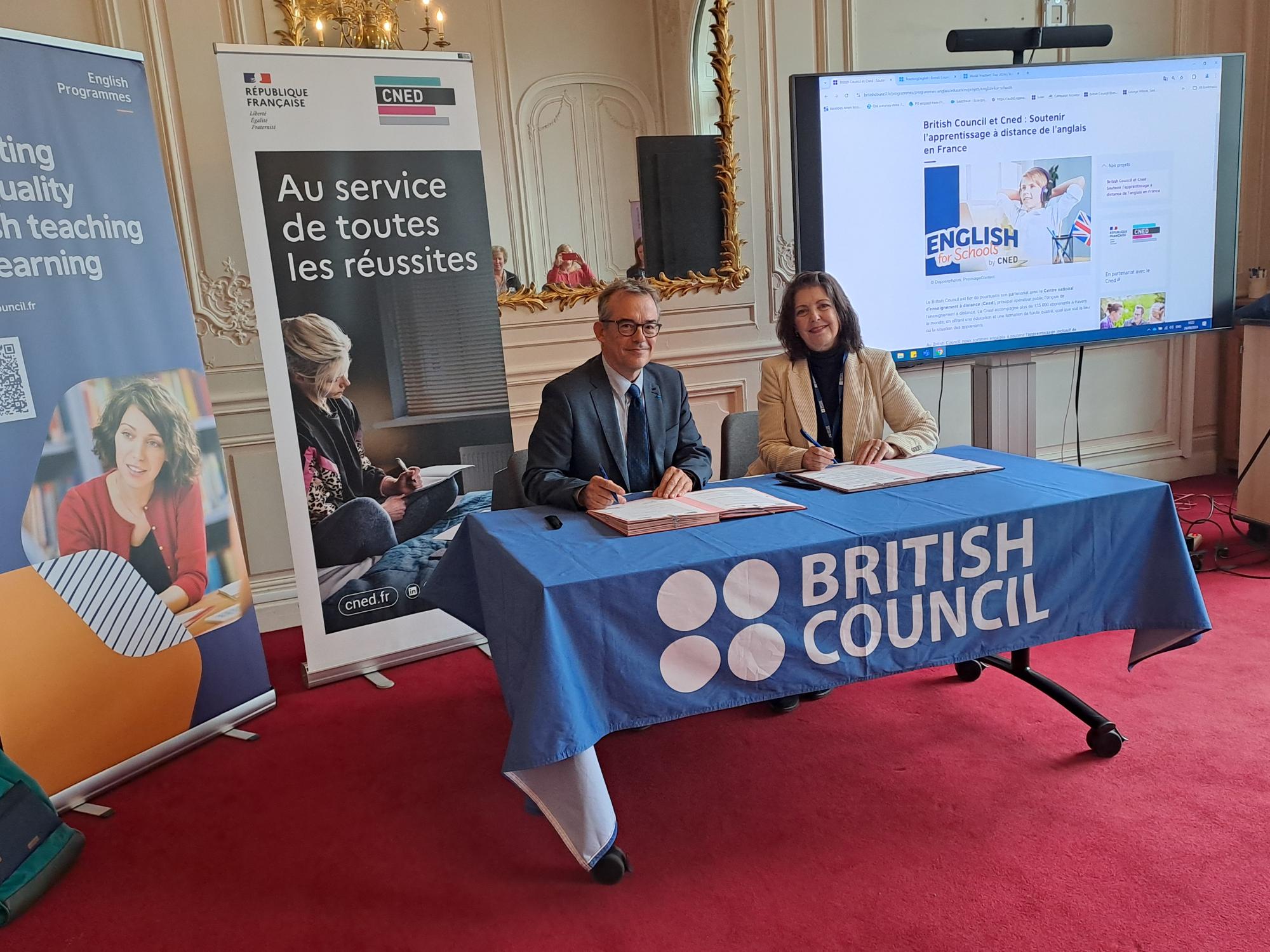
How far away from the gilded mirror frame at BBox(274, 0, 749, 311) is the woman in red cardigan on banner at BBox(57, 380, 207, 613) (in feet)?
4.58

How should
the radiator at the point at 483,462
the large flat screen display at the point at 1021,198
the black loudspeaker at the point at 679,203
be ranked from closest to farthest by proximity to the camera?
the radiator at the point at 483,462, the large flat screen display at the point at 1021,198, the black loudspeaker at the point at 679,203

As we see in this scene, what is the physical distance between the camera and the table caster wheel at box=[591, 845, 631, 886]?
191 cm

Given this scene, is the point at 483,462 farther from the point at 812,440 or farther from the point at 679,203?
the point at 679,203

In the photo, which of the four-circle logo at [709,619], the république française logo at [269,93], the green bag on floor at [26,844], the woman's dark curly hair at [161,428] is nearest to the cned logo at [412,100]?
the république française logo at [269,93]

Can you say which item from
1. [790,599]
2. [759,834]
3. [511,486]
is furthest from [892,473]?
[511,486]

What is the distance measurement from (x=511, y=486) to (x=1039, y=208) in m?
2.34

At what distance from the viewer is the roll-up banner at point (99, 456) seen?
234 cm

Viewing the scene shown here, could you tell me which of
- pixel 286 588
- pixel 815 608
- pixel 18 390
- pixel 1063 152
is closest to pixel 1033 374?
pixel 1063 152

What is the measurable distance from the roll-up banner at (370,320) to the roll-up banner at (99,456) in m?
0.26

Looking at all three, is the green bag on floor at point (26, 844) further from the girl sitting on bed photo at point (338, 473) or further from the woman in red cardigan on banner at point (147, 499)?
the girl sitting on bed photo at point (338, 473)

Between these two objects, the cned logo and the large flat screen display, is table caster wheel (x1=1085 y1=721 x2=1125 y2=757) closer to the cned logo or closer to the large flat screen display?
the large flat screen display

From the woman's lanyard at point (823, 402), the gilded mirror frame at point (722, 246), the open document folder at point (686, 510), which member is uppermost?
the gilded mirror frame at point (722, 246)

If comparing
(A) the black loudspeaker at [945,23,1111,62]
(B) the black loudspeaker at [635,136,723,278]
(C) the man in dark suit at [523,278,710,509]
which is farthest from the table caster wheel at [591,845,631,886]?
(A) the black loudspeaker at [945,23,1111,62]

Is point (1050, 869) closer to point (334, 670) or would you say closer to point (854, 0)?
point (334, 670)
